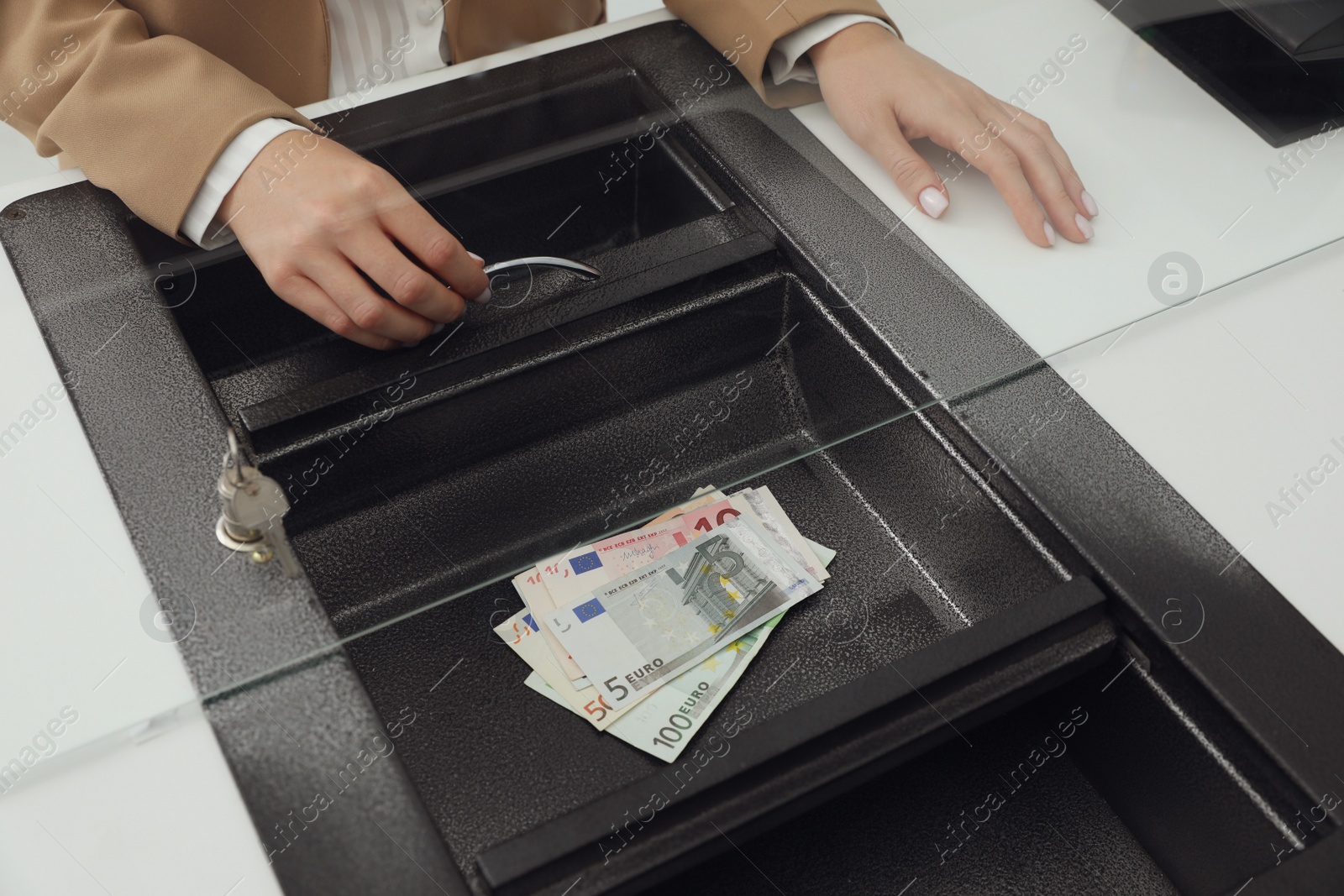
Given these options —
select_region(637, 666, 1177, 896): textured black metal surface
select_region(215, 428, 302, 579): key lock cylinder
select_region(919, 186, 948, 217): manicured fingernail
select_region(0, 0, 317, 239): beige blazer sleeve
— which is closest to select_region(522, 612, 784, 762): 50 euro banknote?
select_region(637, 666, 1177, 896): textured black metal surface

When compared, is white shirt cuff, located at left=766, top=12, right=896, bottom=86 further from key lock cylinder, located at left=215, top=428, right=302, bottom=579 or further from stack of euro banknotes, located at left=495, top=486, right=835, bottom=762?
key lock cylinder, located at left=215, top=428, right=302, bottom=579

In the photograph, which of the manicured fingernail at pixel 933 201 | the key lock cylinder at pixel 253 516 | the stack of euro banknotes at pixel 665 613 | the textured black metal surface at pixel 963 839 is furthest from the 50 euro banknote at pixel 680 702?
the manicured fingernail at pixel 933 201

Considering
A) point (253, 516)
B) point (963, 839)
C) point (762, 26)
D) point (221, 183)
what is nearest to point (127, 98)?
point (221, 183)

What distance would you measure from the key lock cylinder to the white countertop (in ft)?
0.28

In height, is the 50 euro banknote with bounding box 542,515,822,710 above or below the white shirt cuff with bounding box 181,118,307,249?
below

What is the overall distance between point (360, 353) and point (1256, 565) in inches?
33.9

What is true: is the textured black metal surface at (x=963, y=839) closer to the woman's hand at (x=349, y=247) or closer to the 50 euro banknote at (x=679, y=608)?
the 50 euro banknote at (x=679, y=608)

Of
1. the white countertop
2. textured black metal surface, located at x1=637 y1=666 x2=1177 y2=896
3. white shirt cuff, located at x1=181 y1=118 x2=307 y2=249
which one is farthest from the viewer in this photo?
white shirt cuff, located at x1=181 y1=118 x2=307 y2=249

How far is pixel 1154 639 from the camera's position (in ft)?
2.90

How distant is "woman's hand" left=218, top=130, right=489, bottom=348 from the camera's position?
Answer: 3.22 ft

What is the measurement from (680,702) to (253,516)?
1.45 ft

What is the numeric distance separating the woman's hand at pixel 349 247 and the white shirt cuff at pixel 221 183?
1cm

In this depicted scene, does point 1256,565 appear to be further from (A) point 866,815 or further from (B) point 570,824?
(B) point 570,824

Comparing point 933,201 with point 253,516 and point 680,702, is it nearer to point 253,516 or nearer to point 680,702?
point 680,702
